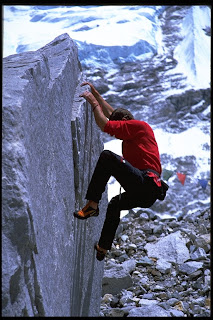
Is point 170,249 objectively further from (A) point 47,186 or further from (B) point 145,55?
(B) point 145,55

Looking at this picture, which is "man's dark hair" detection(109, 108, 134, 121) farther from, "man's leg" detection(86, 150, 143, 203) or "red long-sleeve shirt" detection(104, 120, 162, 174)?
"man's leg" detection(86, 150, 143, 203)

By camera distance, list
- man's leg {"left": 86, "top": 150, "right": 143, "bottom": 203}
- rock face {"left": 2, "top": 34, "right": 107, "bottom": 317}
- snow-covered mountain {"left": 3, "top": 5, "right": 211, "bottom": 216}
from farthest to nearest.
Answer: snow-covered mountain {"left": 3, "top": 5, "right": 211, "bottom": 216} < man's leg {"left": 86, "top": 150, "right": 143, "bottom": 203} < rock face {"left": 2, "top": 34, "right": 107, "bottom": 317}

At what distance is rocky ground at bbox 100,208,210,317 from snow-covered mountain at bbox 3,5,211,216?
6318mm

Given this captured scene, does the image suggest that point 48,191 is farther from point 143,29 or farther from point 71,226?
point 143,29

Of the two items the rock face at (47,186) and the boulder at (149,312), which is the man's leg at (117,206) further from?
the boulder at (149,312)

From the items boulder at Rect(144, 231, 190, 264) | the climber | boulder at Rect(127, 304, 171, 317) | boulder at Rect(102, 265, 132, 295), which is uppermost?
the climber

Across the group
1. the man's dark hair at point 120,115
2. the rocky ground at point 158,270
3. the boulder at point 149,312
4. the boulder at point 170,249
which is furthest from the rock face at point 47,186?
the boulder at point 170,249

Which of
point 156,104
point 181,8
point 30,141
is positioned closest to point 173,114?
point 156,104

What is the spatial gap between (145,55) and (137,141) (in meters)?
12.4

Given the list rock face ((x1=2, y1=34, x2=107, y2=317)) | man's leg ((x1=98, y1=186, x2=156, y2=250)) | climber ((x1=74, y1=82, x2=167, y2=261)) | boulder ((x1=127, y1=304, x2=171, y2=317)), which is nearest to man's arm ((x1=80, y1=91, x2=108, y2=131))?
climber ((x1=74, y1=82, x2=167, y2=261))

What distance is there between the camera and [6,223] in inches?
62.6

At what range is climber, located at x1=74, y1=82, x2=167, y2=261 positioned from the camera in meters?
2.40

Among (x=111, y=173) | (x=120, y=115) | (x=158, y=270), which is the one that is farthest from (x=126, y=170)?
(x=158, y=270)

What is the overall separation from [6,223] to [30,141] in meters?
0.42
